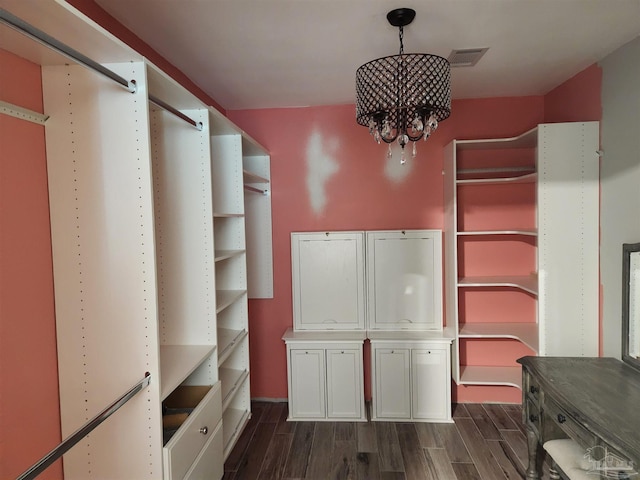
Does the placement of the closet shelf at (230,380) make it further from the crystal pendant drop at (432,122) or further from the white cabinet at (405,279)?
the crystal pendant drop at (432,122)

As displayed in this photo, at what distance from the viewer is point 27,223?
4.22 ft

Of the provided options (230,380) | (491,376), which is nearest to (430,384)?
(491,376)

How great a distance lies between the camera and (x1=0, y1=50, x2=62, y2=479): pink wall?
121cm

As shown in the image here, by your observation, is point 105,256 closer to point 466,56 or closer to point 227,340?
point 227,340

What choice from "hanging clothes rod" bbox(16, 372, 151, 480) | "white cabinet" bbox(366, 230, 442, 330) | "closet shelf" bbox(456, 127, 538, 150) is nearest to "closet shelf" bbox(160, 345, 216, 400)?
"hanging clothes rod" bbox(16, 372, 151, 480)

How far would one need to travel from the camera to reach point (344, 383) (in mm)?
2895

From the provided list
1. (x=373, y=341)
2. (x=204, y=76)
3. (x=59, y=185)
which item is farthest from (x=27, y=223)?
(x=373, y=341)

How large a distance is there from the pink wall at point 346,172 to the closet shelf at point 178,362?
1315 mm

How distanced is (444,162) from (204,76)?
192 cm

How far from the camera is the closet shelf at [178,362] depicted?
1511mm

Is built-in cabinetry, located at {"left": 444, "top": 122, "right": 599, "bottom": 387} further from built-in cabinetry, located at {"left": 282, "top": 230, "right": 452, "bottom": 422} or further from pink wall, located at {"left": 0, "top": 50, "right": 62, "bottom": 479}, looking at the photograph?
pink wall, located at {"left": 0, "top": 50, "right": 62, "bottom": 479}

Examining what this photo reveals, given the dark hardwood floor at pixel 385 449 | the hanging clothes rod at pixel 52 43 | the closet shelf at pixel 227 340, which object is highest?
the hanging clothes rod at pixel 52 43

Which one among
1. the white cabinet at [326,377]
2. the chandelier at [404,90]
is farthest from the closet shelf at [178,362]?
the chandelier at [404,90]

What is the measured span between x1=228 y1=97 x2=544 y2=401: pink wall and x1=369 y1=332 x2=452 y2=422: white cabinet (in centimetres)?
78
